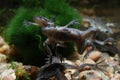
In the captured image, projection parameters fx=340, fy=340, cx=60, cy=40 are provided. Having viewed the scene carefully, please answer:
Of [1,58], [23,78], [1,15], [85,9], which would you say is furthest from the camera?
[85,9]

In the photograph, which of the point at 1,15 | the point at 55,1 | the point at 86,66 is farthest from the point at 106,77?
the point at 1,15

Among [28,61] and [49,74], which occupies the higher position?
[49,74]

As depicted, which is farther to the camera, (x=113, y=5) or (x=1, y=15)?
(x=113, y=5)

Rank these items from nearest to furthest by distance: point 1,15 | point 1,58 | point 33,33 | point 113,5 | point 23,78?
point 23,78, point 33,33, point 1,58, point 1,15, point 113,5

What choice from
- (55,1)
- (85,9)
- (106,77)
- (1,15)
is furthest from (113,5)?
(106,77)

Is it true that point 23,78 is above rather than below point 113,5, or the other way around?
above

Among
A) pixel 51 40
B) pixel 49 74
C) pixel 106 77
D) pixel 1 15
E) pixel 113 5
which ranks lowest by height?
pixel 113 5

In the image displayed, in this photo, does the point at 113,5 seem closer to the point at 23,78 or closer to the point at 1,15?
the point at 1,15

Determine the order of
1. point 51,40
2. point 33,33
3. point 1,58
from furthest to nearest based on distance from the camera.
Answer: point 1,58 < point 33,33 < point 51,40

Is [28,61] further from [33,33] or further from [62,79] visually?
[62,79]
